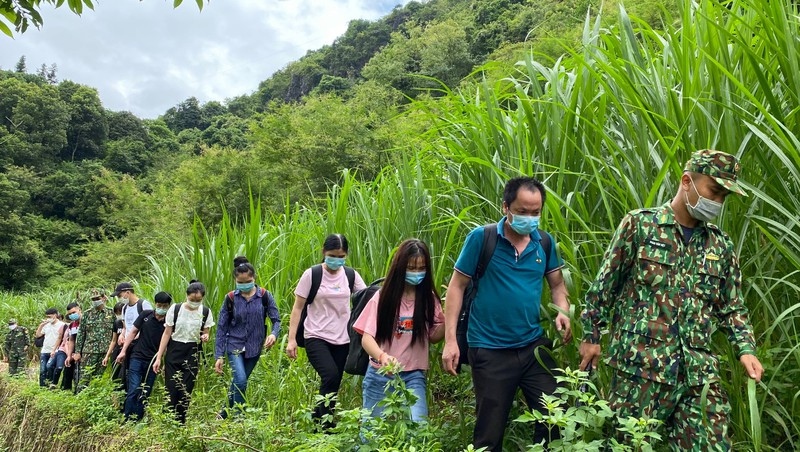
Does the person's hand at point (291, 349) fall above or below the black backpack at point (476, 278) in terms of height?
below

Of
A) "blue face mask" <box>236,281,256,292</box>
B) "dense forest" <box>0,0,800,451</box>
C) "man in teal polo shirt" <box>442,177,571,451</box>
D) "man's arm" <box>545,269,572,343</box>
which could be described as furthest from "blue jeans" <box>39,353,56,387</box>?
"man's arm" <box>545,269,572,343</box>

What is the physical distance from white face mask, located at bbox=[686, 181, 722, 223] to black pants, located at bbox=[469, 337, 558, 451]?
32.0 inches

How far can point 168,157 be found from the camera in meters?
47.7

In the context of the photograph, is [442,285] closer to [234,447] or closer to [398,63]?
[234,447]

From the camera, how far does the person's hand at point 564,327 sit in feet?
7.62

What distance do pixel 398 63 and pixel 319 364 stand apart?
119 feet

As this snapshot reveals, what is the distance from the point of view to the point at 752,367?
176cm

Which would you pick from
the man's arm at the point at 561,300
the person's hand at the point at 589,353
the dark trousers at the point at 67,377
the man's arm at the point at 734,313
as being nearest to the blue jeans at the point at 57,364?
the dark trousers at the point at 67,377

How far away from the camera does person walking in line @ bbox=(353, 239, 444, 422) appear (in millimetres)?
2764

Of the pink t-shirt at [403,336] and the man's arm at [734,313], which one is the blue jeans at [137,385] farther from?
the man's arm at [734,313]

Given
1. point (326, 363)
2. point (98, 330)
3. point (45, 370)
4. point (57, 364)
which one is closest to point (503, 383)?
point (326, 363)

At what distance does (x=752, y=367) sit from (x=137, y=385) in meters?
5.02

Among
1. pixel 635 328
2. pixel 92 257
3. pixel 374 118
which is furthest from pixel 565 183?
pixel 92 257

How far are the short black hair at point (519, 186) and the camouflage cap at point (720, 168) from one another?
0.60m
